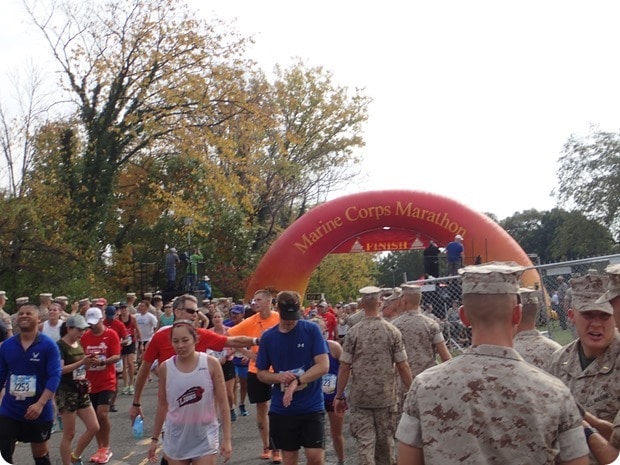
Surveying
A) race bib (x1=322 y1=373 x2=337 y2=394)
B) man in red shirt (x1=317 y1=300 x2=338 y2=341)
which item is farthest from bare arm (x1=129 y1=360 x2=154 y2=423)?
man in red shirt (x1=317 y1=300 x2=338 y2=341)

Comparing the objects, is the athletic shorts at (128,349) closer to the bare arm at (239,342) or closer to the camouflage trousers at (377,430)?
the bare arm at (239,342)

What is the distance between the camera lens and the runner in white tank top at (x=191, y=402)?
598 cm

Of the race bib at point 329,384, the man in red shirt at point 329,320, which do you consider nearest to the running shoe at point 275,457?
the race bib at point 329,384

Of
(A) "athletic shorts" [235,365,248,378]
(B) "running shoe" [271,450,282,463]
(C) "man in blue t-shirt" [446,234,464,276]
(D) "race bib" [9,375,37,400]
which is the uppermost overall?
(C) "man in blue t-shirt" [446,234,464,276]

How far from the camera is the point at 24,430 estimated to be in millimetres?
7449

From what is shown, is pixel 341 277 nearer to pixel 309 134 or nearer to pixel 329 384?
pixel 309 134

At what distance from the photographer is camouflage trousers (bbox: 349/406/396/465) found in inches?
296

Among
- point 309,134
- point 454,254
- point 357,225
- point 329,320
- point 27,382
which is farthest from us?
point 309,134

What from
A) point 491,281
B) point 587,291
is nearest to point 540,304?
point 587,291

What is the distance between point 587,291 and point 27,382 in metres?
5.22

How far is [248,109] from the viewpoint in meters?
29.2

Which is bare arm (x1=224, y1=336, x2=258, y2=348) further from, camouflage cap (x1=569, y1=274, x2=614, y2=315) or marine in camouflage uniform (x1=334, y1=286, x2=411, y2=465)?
camouflage cap (x1=569, y1=274, x2=614, y2=315)

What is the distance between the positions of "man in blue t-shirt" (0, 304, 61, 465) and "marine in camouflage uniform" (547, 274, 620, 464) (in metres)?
4.93

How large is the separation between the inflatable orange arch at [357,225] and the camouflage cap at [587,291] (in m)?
17.8
